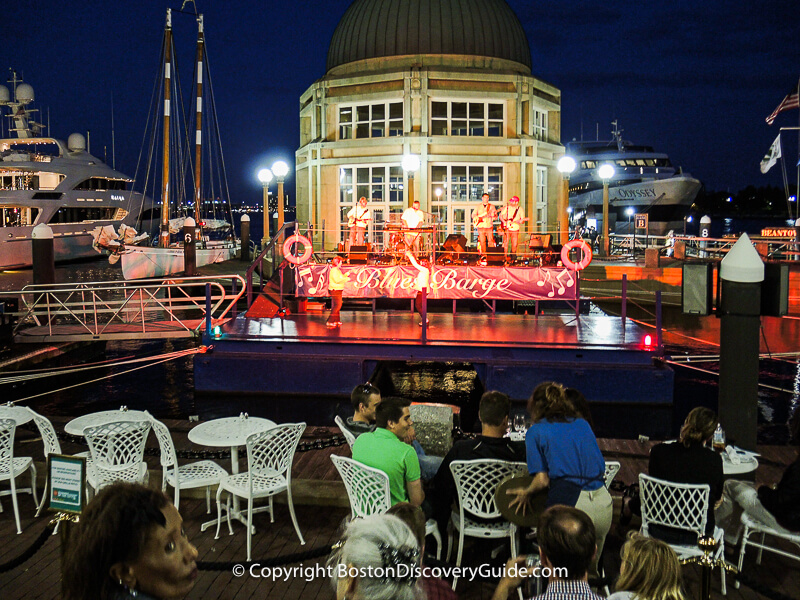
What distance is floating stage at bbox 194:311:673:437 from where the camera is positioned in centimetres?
1264

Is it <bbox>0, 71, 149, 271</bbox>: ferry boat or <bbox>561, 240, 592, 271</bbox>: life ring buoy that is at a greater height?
<bbox>0, 71, 149, 271</bbox>: ferry boat

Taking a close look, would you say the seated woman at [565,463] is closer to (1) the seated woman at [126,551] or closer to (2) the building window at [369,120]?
(1) the seated woman at [126,551]

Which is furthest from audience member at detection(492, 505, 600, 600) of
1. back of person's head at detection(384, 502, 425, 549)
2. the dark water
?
the dark water

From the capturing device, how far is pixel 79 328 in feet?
55.6

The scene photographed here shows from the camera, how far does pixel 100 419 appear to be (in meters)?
7.52

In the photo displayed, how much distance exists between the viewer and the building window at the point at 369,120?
2461 centimetres

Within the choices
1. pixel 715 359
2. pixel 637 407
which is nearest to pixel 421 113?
pixel 715 359

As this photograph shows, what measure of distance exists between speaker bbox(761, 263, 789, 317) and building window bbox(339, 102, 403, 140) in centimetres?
1862

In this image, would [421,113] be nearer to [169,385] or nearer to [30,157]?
[169,385]

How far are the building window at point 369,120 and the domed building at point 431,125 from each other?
1.5 inches

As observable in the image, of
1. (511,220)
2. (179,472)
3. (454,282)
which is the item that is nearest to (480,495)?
(179,472)

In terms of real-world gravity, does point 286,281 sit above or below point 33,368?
above

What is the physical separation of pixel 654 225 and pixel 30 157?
54.2m

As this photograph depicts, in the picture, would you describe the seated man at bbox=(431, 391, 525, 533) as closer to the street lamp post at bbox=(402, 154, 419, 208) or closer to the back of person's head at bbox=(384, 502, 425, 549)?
the back of person's head at bbox=(384, 502, 425, 549)
